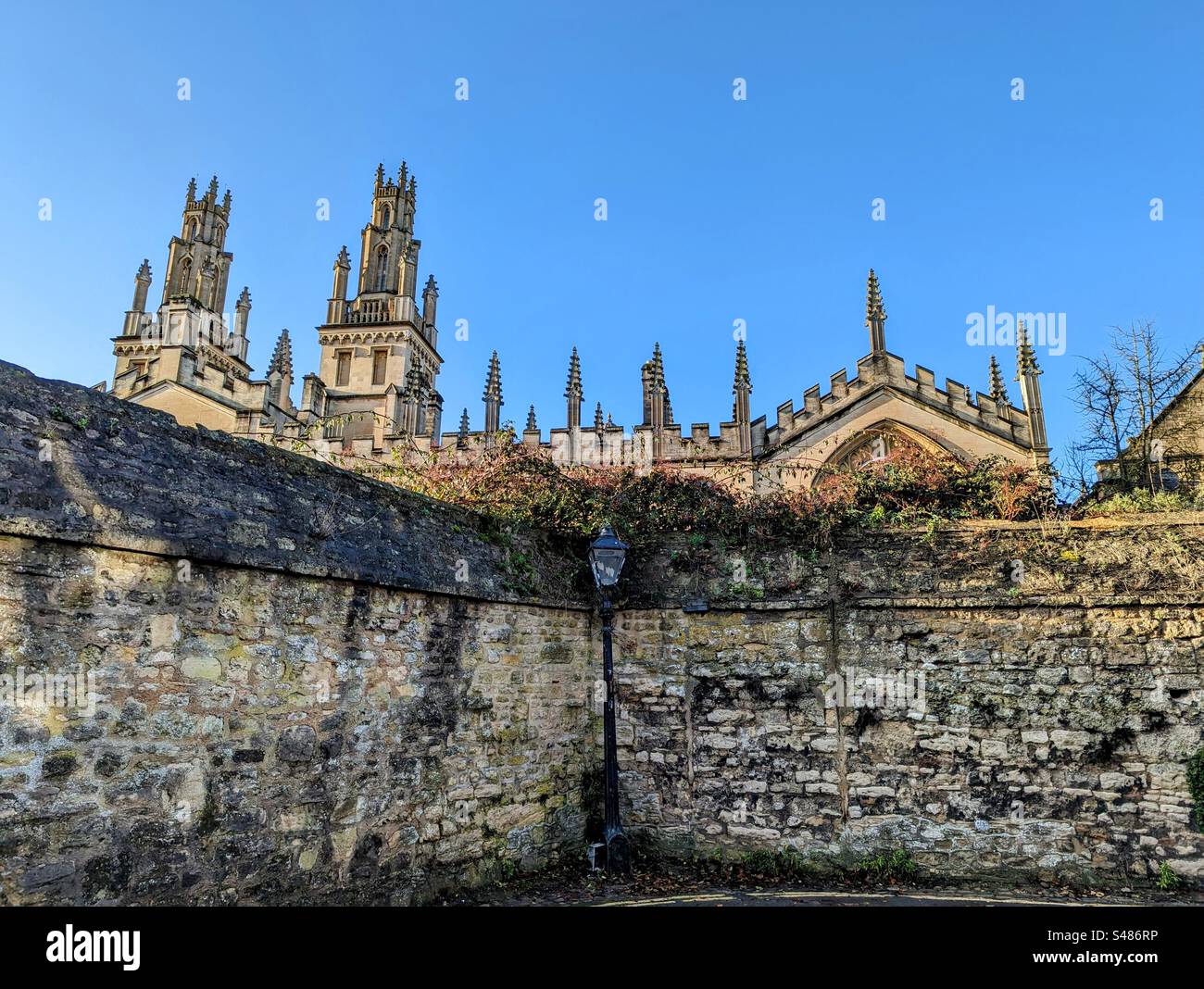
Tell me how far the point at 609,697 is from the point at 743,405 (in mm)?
19177

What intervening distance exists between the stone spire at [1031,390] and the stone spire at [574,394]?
48.6 feet

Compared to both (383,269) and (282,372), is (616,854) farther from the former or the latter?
(383,269)

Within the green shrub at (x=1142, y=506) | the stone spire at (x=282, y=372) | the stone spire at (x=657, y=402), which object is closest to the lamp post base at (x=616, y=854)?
the green shrub at (x=1142, y=506)

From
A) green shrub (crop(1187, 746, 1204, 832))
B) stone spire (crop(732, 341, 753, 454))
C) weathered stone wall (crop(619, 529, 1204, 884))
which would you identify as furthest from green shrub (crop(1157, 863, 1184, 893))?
stone spire (crop(732, 341, 753, 454))

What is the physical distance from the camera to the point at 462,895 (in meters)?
6.30

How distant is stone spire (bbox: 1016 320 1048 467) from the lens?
22.5 meters

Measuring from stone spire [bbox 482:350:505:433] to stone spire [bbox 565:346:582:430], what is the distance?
3.12 meters

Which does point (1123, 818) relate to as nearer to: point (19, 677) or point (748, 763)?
point (748, 763)

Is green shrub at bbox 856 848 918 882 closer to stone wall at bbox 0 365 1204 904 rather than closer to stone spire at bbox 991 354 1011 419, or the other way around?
stone wall at bbox 0 365 1204 904

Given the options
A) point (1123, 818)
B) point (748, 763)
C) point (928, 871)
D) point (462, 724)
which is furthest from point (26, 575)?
point (1123, 818)

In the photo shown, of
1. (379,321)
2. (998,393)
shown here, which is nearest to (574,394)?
(998,393)

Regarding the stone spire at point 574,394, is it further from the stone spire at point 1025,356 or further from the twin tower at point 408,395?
the stone spire at point 1025,356

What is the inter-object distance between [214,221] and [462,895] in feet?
168

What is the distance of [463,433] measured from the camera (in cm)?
2705
